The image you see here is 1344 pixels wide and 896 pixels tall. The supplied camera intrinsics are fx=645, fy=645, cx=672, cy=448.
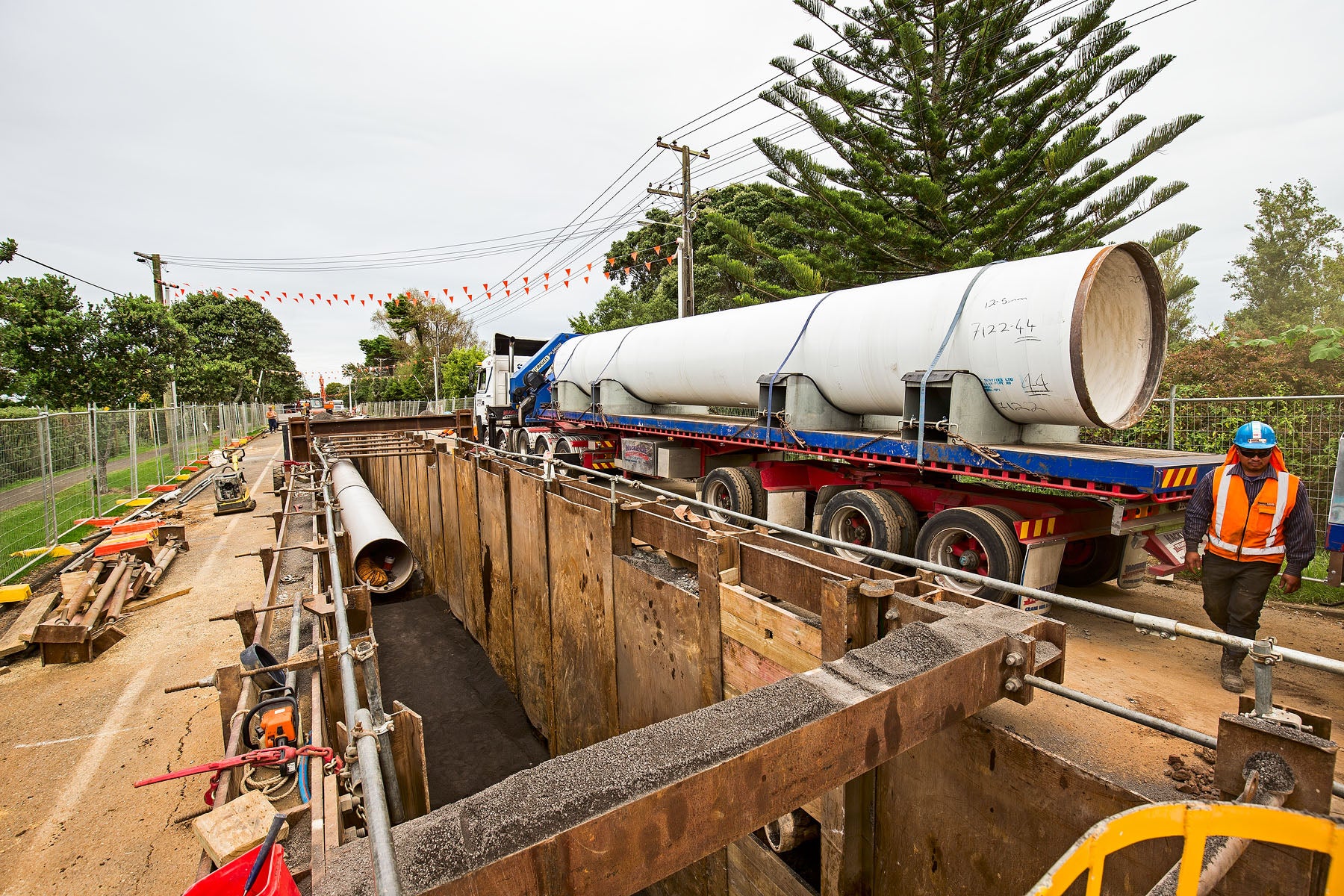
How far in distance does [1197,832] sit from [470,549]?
9205 millimetres

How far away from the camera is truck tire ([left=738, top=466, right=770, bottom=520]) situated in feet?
30.5

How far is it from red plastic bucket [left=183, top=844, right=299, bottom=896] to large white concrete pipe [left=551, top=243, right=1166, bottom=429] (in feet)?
20.7

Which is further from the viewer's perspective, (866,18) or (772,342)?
(866,18)

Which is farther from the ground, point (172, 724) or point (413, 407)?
point (413, 407)

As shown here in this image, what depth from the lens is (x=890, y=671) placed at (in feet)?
7.47

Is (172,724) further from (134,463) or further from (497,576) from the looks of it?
(134,463)

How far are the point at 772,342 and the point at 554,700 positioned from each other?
5.29 m

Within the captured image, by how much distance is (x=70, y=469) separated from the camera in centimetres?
1227

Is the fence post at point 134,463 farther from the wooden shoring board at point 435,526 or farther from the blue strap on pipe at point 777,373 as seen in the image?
the blue strap on pipe at point 777,373

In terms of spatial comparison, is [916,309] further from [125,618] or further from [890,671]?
[125,618]

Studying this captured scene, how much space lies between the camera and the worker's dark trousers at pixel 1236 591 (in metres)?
4.41

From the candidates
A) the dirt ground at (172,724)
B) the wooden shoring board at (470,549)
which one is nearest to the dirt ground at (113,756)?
the dirt ground at (172,724)

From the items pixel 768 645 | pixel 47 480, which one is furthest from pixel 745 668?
pixel 47 480

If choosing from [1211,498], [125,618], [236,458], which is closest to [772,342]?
[1211,498]
